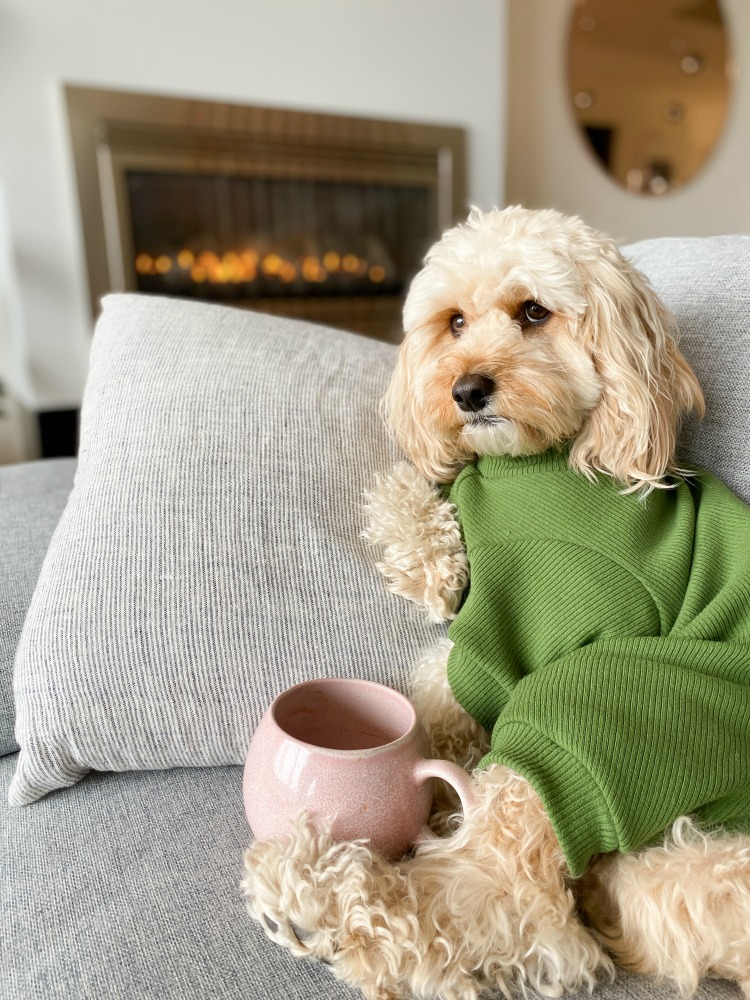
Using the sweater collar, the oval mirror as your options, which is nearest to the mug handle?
the sweater collar

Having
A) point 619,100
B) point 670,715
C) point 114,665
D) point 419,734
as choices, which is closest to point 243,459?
point 114,665

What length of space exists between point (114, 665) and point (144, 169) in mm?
2846

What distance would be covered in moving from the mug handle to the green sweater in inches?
1.5

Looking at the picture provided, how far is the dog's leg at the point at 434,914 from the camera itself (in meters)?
0.66

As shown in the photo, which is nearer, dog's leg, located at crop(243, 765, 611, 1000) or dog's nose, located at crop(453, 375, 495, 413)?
dog's leg, located at crop(243, 765, 611, 1000)

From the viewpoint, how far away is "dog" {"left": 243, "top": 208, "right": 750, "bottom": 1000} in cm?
67

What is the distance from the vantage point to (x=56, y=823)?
822 millimetres

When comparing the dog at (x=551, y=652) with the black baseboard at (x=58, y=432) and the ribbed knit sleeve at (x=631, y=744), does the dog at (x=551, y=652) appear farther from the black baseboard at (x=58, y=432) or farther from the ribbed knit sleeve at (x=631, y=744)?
the black baseboard at (x=58, y=432)

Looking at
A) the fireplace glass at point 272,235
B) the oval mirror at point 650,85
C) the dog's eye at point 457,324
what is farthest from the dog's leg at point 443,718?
the oval mirror at point 650,85

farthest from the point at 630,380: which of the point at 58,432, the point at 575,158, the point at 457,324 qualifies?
the point at 575,158

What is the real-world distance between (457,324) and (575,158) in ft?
13.2

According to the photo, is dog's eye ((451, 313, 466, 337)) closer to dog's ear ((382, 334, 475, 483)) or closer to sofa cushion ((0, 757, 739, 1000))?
dog's ear ((382, 334, 475, 483))

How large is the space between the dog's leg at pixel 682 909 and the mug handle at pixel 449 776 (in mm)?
150

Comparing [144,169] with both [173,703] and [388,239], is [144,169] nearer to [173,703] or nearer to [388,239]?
[388,239]
